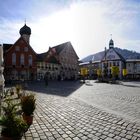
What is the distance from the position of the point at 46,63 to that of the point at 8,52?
42.3ft

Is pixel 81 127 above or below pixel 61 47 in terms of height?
below

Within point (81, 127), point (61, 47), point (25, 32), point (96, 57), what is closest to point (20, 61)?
point (25, 32)

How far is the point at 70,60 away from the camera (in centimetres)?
7269

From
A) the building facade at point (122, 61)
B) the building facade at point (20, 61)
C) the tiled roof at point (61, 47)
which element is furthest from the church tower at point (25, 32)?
the building facade at point (122, 61)

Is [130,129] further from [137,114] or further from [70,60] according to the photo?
[70,60]

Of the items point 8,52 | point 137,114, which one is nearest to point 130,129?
point 137,114

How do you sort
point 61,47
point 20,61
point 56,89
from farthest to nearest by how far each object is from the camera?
1. point 61,47
2. point 20,61
3. point 56,89

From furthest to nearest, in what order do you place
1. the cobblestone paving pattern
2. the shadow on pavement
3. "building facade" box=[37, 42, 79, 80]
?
"building facade" box=[37, 42, 79, 80] < the shadow on pavement < the cobblestone paving pattern

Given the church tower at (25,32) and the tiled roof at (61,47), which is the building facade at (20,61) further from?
the tiled roof at (61,47)

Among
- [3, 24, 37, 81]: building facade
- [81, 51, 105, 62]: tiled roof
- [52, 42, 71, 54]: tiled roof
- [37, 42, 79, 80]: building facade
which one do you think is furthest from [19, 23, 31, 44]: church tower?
[81, 51, 105, 62]: tiled roof

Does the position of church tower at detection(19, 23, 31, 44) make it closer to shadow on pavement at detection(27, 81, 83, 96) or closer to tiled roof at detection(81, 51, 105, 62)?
shadow on pavement at detection(27, 81, 83, 96)

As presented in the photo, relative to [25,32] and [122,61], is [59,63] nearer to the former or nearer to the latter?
[25,32]

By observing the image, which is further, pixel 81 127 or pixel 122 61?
pixel 122 61

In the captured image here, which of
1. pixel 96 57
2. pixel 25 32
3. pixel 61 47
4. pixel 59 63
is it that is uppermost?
pixel 25 32
